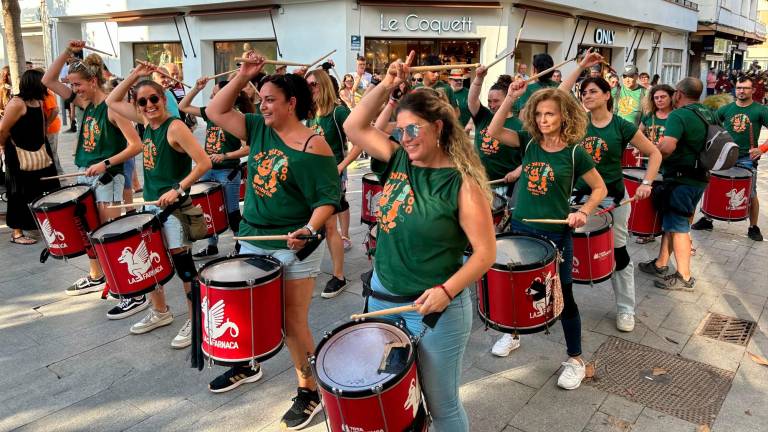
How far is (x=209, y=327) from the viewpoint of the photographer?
9.78 feet

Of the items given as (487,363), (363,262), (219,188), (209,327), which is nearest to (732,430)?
(487,363)

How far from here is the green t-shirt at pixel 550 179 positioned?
3.49m

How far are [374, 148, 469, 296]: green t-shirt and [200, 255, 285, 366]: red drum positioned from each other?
75cm

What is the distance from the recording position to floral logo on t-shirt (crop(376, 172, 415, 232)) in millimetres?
2402

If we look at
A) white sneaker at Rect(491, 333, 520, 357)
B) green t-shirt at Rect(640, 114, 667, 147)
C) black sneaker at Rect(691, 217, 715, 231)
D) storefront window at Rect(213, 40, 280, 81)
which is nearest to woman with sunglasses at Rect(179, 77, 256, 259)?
white sneaker at Rect(491, 333, 520, 357)

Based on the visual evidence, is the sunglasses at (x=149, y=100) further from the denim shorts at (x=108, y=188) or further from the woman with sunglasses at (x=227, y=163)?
the woman with sunglasses at (x=227, y=163)

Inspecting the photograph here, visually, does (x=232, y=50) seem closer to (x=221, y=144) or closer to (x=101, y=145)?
(x=221, y=144)

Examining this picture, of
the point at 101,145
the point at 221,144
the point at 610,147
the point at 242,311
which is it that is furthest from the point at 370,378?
the point at 221,144

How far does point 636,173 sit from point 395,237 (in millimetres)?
4096

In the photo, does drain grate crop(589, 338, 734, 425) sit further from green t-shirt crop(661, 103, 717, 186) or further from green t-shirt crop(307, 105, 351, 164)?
green t-shirt crop(307, 105, 351, 164)

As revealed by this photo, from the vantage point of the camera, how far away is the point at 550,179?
139 inches

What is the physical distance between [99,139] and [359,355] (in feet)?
12.3

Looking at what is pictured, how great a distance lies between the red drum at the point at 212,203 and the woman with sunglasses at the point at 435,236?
3.07 m

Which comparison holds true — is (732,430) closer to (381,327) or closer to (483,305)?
(483,305)
